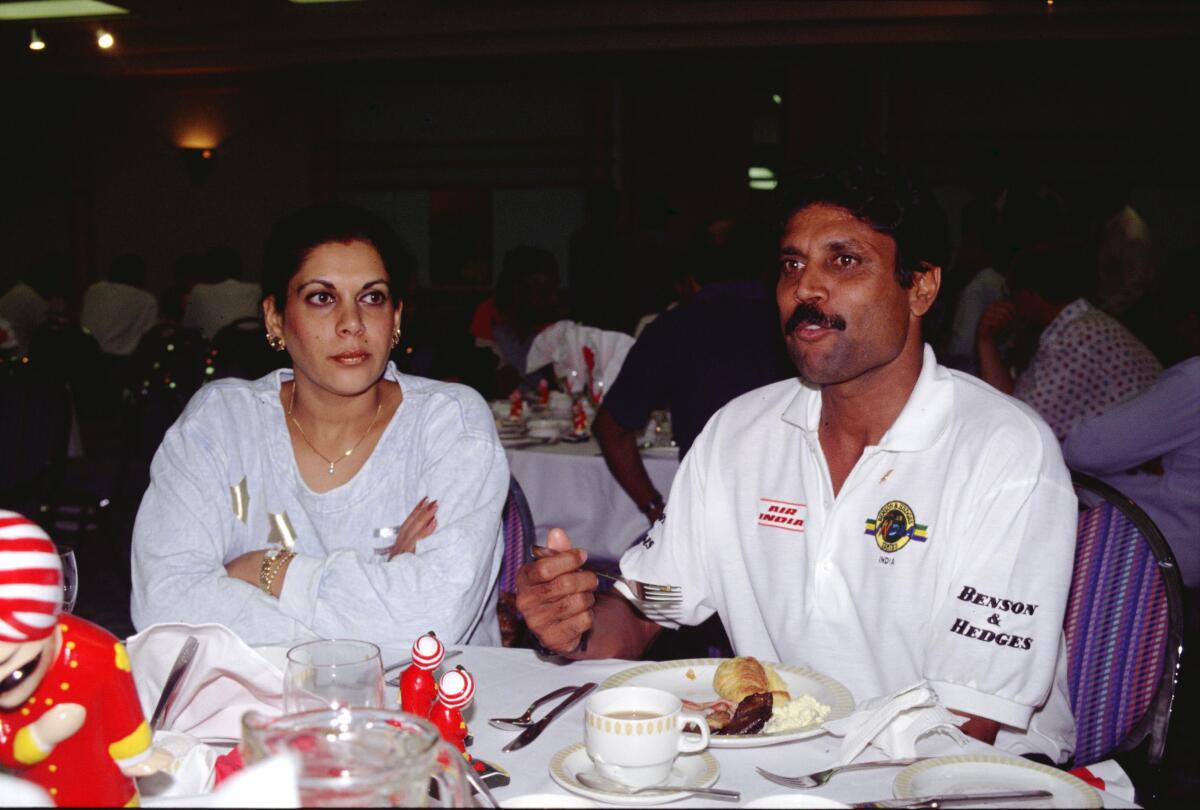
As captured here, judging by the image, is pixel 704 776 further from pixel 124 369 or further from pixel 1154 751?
pixel 124 369

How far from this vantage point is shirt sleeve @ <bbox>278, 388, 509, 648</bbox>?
188 cm

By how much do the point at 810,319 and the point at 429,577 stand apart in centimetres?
77

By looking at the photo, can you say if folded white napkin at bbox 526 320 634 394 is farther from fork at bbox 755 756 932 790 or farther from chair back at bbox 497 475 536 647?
fork at bbox 755 756 932 790

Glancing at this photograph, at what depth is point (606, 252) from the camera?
8.23 meters

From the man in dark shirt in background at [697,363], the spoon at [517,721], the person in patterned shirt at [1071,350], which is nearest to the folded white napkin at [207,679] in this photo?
the spoon at [517,721]

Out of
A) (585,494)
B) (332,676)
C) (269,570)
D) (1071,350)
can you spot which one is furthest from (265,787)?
(1071,350)

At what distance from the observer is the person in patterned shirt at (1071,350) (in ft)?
13.2

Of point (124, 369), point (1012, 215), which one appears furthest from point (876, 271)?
point (124, 369)

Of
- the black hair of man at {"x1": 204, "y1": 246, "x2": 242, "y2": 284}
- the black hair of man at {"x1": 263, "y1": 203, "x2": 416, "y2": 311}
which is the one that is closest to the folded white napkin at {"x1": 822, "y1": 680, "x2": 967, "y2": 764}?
the black hair of man at {"x1": 263, "y1": 203, "x2": 416, "y2": 311}

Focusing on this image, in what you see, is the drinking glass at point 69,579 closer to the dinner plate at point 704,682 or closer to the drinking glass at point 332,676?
the drinking glass at point 332,676

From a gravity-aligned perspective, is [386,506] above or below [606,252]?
below

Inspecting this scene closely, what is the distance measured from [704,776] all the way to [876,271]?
40.7 inches

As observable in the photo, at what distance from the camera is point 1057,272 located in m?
4.21

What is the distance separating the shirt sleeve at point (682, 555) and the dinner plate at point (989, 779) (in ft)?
2.88
